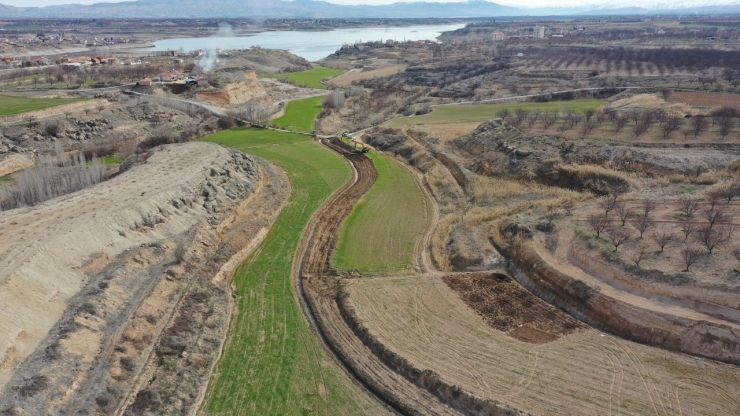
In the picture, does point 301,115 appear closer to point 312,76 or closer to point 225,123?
point 225,123

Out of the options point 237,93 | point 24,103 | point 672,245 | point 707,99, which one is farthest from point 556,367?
point 237,93

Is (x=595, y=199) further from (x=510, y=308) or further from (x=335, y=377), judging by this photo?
(x=335, y=377)

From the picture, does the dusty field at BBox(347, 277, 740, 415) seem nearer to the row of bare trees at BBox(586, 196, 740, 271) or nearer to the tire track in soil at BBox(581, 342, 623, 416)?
the tire track in soil at BBox(581, 342, 623, 416)

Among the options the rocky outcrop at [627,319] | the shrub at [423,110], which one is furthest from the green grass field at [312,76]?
the rocky outcrop at [627,319]

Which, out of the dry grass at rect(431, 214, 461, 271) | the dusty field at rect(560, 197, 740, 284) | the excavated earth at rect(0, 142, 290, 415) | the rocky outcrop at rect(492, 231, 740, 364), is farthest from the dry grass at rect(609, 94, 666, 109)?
the excavated earth at rect(0, 142, 290, 415)

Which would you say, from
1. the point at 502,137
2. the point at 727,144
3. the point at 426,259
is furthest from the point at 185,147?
the point at 727,144

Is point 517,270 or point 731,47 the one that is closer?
point 517,270
